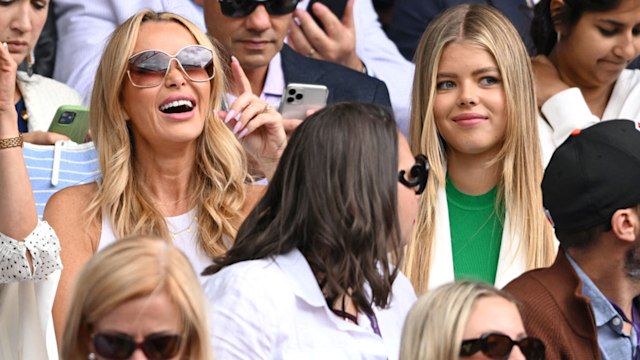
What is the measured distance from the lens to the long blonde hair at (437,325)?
4242 millimetres

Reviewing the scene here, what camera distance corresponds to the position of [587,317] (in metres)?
Answer: 5.07

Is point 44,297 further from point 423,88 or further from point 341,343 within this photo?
point 423,88

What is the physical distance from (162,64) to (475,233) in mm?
1396

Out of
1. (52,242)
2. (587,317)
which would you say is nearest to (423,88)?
(587,317)

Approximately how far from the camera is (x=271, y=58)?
6.60 metres

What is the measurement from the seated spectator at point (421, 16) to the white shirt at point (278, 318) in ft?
10.8

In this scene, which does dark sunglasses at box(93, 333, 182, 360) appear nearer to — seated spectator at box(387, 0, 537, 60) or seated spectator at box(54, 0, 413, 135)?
seated spectator at box(54, 0, 413, 135)

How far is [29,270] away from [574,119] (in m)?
2.74

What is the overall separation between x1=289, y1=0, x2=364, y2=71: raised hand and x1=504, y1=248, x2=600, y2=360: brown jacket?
2.11m

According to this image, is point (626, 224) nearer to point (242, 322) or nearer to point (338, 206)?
point (338, 206)

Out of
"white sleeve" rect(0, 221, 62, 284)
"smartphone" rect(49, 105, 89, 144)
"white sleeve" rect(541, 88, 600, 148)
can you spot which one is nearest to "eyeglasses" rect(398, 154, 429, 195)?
"white sleeve" rect(0, 221, 62, 284)

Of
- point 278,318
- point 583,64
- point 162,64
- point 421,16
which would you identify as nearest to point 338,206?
point 278,318

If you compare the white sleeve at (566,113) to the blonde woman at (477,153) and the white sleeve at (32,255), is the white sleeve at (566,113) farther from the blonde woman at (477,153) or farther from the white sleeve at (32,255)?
the white sleeve at (32,255)

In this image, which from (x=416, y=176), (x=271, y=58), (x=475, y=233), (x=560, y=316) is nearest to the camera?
(x=416, y=176)
